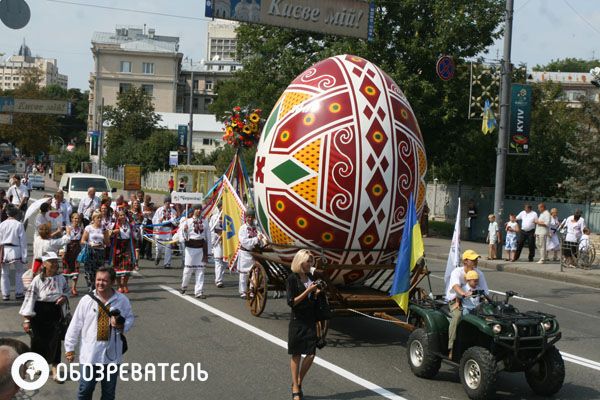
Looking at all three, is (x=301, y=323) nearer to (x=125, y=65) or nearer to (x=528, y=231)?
(x=528, y=231)

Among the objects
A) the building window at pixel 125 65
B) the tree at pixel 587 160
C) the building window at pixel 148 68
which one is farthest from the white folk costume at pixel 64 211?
the building window at pixel 148 68

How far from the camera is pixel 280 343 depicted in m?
10.5

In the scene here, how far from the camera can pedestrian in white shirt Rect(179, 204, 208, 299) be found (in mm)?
Result: 14062

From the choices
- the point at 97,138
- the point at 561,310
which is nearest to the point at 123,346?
the point at 561,310

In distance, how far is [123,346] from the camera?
6754 mm

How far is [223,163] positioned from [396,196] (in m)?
38.0

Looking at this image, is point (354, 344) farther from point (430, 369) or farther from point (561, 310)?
point (561, 310)

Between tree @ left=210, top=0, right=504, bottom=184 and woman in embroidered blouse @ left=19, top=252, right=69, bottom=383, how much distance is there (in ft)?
73.4

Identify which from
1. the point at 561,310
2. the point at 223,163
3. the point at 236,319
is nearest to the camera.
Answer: the point at 236,319

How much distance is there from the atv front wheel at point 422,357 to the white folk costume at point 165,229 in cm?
1031

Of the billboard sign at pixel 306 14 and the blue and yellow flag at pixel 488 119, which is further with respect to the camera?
the blue and yellow flag at pixel 488 119

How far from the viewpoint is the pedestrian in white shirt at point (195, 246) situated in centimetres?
1406

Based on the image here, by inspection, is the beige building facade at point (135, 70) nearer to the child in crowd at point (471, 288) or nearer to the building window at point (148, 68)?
the building window at point (148, 68)

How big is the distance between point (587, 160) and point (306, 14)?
45.6ft
